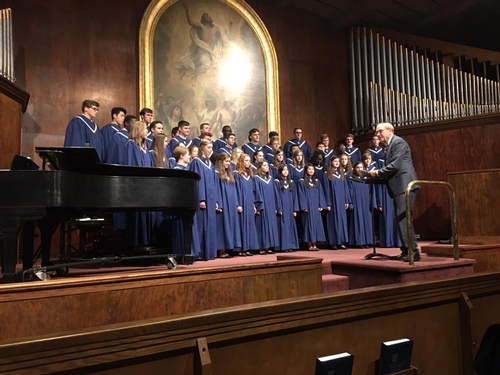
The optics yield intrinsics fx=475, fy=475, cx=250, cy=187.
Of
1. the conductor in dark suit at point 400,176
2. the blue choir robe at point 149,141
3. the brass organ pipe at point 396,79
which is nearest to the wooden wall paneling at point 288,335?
the conductor in dark suit at point 400,176

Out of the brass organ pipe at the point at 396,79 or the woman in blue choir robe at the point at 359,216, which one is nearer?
the woman in blue choir robe at the point at 359,216

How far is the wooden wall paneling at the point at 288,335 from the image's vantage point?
1289 mm

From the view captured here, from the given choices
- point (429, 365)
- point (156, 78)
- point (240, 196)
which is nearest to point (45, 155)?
point (429, 365)

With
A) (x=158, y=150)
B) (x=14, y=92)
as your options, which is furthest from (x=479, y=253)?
(x=14, y=92)

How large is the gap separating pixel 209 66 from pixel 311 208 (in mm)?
3377

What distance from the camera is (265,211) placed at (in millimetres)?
6754

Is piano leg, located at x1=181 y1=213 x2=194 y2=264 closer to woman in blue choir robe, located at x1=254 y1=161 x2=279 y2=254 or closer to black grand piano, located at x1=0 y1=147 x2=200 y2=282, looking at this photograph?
black grand piano, located at x1=0 y1=147 x2=200 y2=282

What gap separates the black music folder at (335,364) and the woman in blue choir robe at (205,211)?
3.97m

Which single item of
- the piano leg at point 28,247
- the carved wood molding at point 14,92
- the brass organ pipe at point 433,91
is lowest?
the piano leg at point 28,247

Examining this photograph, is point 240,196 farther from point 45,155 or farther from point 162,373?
point 162,373

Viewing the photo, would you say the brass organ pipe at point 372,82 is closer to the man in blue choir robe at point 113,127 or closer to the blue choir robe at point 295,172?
the blue choir robe at point 295,172

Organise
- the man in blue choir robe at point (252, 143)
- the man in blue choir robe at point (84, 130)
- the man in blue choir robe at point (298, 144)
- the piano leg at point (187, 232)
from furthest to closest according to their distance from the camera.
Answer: the man in blue choir robe at point (298, 144)
the man in blue choir robe at point (252, 143)
the man in blue choir robe at point (84, 130)
the piano leg at point (187, 232)

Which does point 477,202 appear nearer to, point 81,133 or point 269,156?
point 269,156

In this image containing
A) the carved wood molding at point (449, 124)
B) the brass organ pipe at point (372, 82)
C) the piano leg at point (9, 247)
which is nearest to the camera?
the piano leg at point (9, 247)
